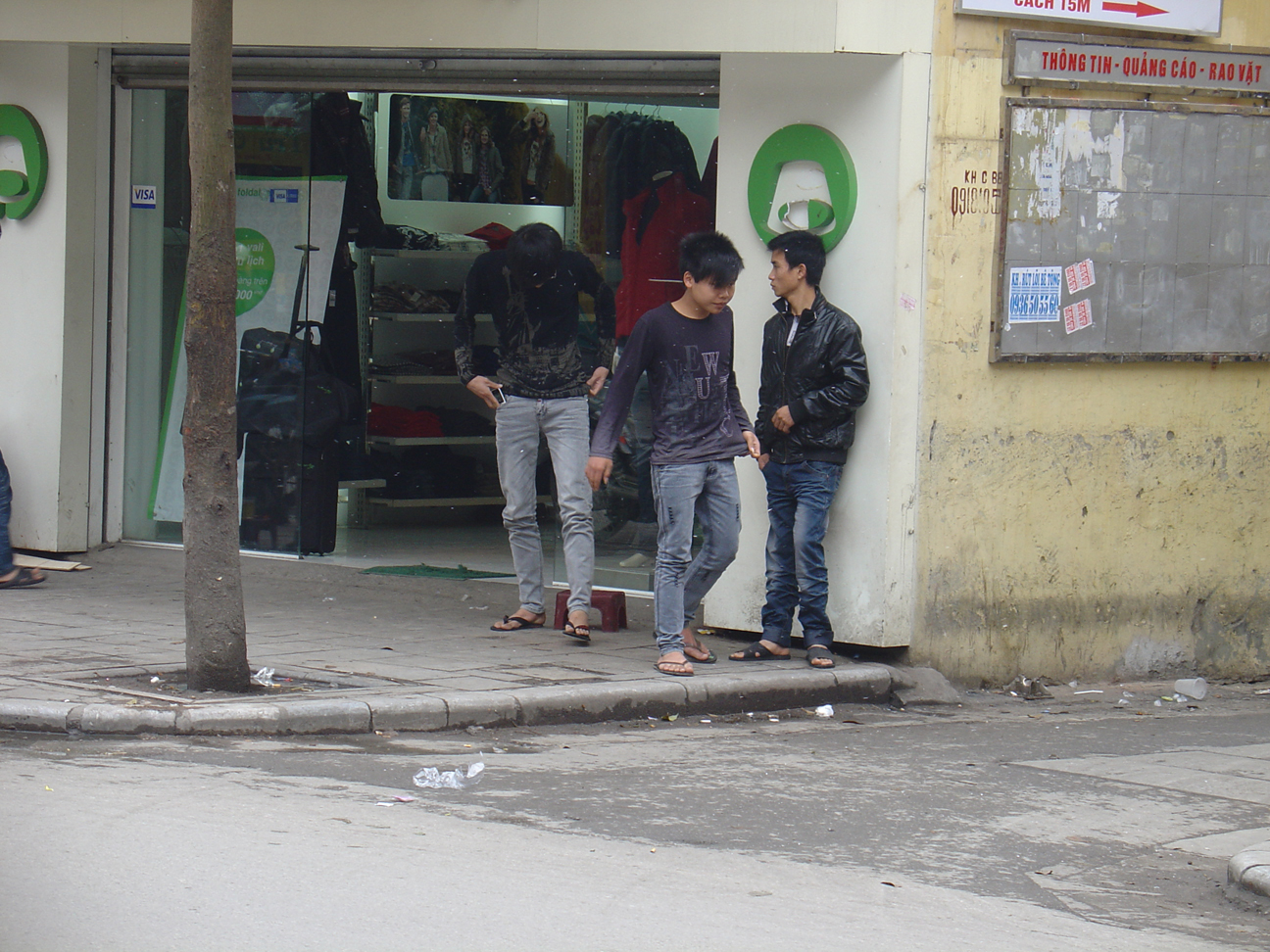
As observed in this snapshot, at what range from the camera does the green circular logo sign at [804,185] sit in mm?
8258

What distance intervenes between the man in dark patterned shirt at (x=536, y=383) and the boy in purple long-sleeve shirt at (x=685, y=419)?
2.59ft

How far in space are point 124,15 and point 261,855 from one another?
6.69 metres

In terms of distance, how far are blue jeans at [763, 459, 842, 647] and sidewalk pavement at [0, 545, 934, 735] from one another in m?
0.24

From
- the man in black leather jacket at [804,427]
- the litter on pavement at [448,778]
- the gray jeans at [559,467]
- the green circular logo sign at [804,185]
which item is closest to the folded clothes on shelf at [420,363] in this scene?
the gray jeans at [559,467]

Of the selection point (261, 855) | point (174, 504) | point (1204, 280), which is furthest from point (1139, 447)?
point (174, 504)

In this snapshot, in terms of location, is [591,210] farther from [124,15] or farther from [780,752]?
[780,752]

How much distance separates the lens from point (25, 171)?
1050cm

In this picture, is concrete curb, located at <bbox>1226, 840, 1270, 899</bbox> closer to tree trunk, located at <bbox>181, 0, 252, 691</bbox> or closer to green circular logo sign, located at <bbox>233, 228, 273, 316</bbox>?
tree trunk, located at <bbox>181, 0, 252, 691</bbox>

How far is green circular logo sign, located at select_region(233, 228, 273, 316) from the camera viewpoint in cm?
1082

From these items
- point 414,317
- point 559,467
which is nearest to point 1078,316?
point 559,467

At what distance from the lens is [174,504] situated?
11008mm

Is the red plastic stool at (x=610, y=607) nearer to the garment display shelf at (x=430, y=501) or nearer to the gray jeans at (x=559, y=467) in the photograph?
the gray jeans at (x=559, y=467)

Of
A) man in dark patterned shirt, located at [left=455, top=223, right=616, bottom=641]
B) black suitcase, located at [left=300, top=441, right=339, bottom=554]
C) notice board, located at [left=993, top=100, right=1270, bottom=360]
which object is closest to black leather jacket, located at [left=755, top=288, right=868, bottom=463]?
notice board, located at [left=993, top=100, right=1270, bottom=360]

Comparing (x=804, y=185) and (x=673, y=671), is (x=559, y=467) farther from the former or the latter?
(x=804, y=185)
